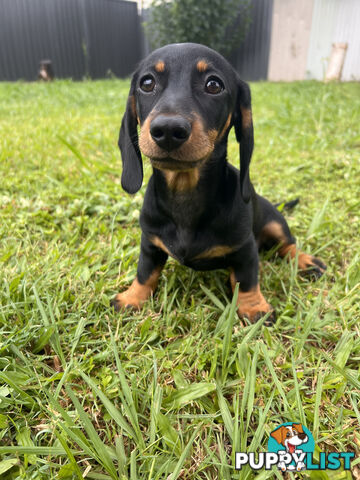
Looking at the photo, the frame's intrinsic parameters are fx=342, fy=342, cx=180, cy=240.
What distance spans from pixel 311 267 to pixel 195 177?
1098 mm

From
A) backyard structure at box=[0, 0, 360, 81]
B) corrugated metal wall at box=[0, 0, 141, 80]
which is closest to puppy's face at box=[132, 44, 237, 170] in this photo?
backyard structure at box=[0, 0, 360, 81]

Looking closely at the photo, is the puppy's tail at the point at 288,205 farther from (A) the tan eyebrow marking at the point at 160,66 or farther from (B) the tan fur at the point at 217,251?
(A) the tan eyebrow marking at the point at 160,66

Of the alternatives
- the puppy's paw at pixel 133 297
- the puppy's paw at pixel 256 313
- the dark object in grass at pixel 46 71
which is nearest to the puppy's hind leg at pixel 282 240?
the puppy's paw at pixel 256 313

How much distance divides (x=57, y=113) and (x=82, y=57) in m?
10.2

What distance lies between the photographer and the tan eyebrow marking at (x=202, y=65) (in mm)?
1678

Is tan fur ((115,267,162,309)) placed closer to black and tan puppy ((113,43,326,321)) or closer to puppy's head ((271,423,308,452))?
black and tan puppy ((113,43,326,321))

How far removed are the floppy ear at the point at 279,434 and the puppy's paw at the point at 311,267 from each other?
1244 millimetres

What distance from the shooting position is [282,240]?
2490mm

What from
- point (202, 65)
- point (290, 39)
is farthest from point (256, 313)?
point (290, 39)

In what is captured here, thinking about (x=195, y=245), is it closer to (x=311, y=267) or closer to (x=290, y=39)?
(x=311, y=267)

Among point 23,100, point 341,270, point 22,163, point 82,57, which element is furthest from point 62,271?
point 82,57

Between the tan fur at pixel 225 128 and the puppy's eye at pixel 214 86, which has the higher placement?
the puppy's eye at pixel 214 86

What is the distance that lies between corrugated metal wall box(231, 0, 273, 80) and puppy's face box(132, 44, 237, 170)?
13.8m

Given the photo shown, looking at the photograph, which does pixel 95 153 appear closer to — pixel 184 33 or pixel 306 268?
pixel 306 268
